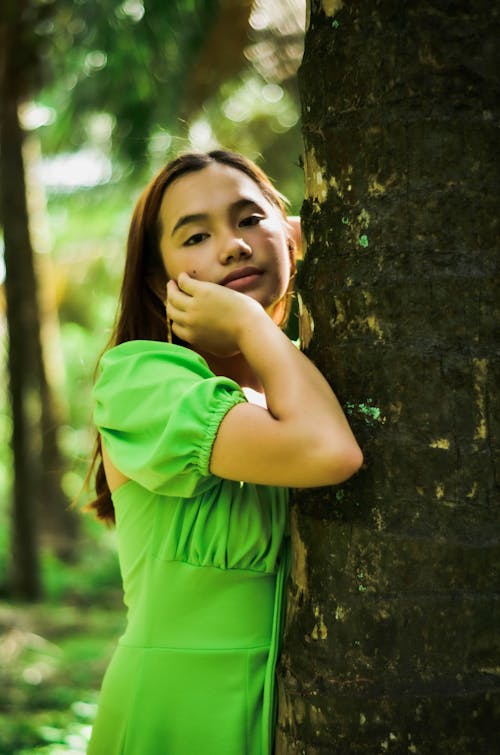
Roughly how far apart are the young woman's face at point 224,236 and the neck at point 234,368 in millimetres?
190

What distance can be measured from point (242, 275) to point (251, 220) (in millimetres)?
160

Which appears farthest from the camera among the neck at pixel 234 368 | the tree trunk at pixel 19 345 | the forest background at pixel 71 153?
the tree trunk at pixel 19 345

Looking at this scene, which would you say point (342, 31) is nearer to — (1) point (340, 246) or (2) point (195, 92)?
(1) point (340, 246)

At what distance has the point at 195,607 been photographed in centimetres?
204

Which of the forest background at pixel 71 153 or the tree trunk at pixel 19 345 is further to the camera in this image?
the tree trunk at pixel 19 345

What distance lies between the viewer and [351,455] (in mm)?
1688

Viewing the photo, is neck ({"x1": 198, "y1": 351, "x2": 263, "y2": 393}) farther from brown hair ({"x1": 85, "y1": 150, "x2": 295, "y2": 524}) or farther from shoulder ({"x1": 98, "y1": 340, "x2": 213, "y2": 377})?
shoulder ({"x1": 98, "y1": 340, "x2": 213, "y2": 377})

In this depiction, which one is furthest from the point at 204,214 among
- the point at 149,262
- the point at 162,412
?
the point at 162,412

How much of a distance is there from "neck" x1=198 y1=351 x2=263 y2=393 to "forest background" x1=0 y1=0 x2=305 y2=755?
2.61 metres

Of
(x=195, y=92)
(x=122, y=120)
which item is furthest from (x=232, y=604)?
(x=195, y=92)

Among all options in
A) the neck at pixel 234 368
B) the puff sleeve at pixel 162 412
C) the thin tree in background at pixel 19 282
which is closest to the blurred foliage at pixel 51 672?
the thin tree in background at pixel 19 282

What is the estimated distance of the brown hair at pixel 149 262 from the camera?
238cm

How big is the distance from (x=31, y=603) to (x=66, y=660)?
2.29 meters

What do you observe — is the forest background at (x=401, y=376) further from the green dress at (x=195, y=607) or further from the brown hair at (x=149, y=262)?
the brown hair at (x=149, y=262)
